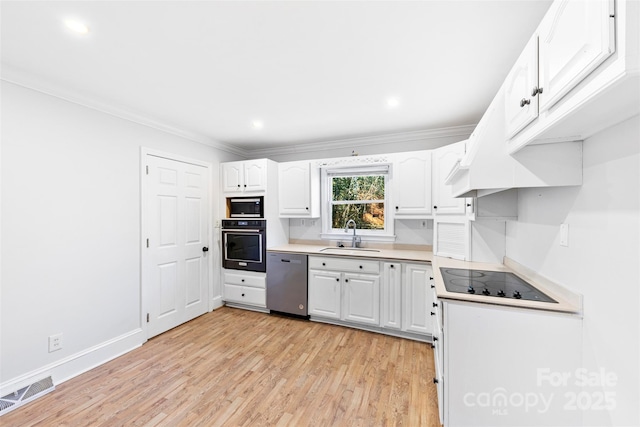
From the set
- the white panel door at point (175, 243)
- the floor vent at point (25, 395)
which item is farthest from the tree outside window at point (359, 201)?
the floor vent at point (25, 395)

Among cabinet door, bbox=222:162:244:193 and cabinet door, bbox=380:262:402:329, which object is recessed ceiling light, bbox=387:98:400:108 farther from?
cabinet door, bbox=222:162:244:193

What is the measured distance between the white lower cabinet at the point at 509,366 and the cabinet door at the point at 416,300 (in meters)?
1.20

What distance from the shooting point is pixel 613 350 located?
1.08 metres

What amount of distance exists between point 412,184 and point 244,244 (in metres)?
2.36

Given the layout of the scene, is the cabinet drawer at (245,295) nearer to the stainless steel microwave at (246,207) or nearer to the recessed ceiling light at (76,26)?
the stainless steel microwave at (246,207)

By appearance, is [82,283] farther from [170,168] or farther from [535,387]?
[535,387]

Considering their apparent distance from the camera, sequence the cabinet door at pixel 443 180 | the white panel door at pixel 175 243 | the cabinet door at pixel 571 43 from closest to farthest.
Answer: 1. the cabinet door at pixel 571 43
2. the cabinet door at pixel 443 180
3. the white panel door at pixel 175 243

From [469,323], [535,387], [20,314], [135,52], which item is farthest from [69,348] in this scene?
[535,387]

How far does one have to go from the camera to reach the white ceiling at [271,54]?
1364 mm

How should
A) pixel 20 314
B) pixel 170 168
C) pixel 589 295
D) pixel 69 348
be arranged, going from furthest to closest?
pixel 170 168
pixel 69 348
pixel 20 314
pixel 589 295

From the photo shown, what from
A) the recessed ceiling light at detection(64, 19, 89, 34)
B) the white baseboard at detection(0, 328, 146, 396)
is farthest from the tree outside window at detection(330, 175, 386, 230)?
the recessed ceiling light at detection(64, 19, 89, 34)

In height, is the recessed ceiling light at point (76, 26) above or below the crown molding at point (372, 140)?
above

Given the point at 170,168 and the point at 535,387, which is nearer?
the point at 535,387

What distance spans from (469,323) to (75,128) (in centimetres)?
338
